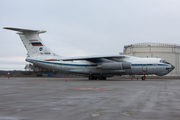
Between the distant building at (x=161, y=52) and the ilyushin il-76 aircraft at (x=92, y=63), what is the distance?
32758 millimetres

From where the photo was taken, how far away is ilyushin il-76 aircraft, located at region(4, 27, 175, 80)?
28.6 meters

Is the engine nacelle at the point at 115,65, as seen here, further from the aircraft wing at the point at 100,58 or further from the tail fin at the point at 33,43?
the tail fin at the point at 33,43

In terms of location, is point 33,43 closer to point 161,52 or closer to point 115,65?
point 115,65

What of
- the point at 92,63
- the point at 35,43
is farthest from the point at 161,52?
the point at 35,43

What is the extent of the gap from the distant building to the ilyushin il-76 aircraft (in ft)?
107

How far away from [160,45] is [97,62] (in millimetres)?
41080

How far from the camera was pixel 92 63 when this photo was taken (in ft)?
102

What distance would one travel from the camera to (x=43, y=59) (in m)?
31.6

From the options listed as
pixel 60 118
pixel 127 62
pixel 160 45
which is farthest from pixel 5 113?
pixel 160 45

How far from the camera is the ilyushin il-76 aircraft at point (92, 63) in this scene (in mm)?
28609

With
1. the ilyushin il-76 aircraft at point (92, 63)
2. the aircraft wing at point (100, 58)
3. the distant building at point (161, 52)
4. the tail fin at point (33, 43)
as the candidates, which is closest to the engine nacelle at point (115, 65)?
the ilyushin il-76 aircraft at point (92, 63)

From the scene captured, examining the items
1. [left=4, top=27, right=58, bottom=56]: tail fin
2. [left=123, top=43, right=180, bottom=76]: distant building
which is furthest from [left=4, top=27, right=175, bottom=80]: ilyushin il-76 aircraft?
[left=123, top=43, right=180, bottom=76]: distant building

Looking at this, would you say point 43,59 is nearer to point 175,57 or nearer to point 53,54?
point 53,54

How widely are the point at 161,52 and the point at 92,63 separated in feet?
122
